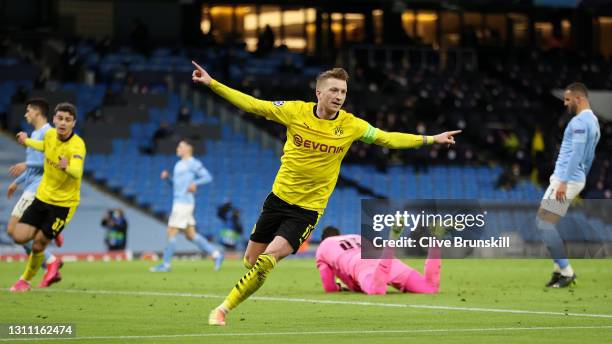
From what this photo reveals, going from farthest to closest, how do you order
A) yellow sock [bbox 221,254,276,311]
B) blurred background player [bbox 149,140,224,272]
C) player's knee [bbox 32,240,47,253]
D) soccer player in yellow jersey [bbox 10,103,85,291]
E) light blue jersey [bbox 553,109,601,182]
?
1. blurred background player [bbox 149,140,224,272]
2. light blue jersey [bbox 553,109,601,182]
3. player's knee [bbox 32,240,47,253]
4. soccer player in yellow jersey [bbox 10,103,85,291]
5. yellow sock [bbox 221,254,276,311]

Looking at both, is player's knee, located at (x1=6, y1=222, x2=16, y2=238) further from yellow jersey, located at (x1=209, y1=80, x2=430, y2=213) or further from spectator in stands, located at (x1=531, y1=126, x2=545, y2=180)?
spectator in stands, located at (x1=531, y1=126, x2=545, y2=180)

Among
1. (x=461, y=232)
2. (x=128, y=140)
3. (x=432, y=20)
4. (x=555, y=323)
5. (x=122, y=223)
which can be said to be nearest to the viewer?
(x=555, y=323)

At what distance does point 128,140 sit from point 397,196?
8.58 metres

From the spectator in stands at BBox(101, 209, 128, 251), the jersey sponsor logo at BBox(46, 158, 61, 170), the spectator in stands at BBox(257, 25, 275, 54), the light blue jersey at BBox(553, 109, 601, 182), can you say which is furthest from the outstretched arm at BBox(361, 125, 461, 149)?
the spectator in stands at BBox(257, 25, 275, 54)

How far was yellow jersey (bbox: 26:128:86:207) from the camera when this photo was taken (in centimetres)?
1591

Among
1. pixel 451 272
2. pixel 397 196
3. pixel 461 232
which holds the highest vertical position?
pixel 461 232

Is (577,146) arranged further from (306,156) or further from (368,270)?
(306,156)

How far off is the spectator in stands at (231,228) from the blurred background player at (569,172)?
17466mm

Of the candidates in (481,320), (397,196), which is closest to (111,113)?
(397,196)

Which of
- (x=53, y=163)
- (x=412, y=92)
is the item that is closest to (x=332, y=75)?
(x=53, y=163)

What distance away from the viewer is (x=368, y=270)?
52.8ft

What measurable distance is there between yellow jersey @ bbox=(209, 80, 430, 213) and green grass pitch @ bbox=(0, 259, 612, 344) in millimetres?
1288

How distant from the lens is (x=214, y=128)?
38.6 metres

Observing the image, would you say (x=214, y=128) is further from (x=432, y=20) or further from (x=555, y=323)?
(x=555, y=323)
